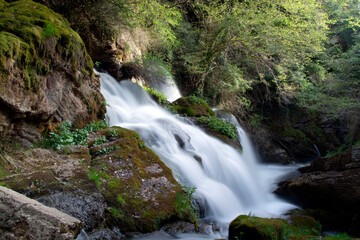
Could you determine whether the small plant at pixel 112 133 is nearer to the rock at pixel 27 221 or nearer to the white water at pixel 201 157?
the white water at pixel 201 157

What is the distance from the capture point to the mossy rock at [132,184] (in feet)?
12.4

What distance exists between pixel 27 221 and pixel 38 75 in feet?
10.5

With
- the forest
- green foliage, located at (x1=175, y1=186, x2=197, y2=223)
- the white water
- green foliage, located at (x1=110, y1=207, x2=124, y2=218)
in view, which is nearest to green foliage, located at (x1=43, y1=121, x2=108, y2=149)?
the forest

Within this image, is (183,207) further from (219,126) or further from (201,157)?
(219,126)

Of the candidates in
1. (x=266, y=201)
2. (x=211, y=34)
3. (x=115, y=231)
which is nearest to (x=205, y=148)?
(x=266, y=201)

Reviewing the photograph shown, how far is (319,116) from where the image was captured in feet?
53.2

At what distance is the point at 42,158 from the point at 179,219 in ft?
8.22

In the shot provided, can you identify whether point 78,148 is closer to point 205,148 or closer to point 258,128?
point 205,148

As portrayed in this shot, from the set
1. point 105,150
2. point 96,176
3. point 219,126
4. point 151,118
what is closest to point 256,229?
point 96,176

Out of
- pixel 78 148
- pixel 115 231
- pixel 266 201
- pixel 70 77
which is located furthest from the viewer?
pixel 266 201

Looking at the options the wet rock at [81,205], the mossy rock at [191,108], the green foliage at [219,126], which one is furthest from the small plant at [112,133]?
the mossy rock at [191,108]

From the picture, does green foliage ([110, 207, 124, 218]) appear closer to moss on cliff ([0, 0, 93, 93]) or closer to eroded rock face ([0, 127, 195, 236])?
eroded rock face ([0, 127, 195, 236])

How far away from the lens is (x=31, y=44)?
4492 mm

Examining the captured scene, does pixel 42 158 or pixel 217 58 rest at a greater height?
pixel 217 58
